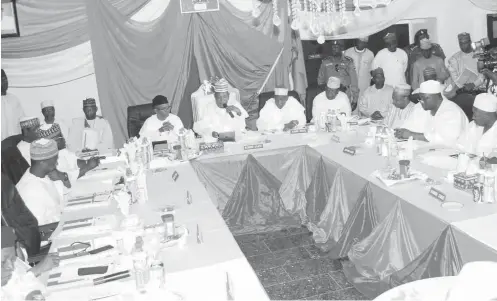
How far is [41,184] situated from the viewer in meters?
3.46

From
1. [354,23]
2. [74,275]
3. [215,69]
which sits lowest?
[74,275]

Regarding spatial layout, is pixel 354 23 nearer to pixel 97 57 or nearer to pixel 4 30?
pixel 97 57

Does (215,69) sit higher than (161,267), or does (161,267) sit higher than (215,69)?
(215,69)

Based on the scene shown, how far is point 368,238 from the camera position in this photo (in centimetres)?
339

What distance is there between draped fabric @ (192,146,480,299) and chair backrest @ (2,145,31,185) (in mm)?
1404

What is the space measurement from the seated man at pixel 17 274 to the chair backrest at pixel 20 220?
1.37 ft

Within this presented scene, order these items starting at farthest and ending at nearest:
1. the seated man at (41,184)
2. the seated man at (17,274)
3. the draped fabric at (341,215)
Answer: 1. the seated man at (41,184)
2. the draped fabric at (341,215)
3. the seated man at (17,274)

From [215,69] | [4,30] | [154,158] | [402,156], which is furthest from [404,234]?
[4,30]

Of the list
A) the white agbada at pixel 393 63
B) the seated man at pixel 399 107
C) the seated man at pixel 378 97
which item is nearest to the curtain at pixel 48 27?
the seated man at pixel 378 97

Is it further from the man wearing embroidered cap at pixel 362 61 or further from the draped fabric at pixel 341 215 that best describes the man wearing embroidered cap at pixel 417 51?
the draped fabric at pixel 341 215

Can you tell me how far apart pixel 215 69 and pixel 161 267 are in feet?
16.0

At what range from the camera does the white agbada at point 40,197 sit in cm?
340

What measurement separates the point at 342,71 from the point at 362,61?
1.74 feet

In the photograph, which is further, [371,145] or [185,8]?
[185,8]
